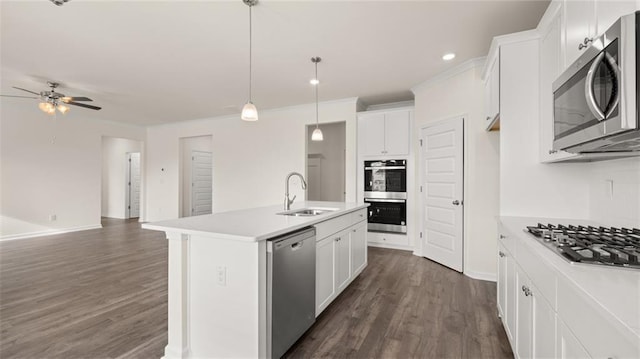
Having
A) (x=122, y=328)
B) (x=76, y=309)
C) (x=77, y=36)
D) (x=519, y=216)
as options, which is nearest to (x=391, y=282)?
(x=519, y=216)

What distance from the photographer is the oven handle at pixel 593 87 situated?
3.39ft

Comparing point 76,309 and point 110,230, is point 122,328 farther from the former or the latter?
point 110,230

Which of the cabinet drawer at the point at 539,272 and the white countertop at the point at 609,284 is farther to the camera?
the cabinet drawer at the point at 539,272

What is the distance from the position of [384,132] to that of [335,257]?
2892 mm

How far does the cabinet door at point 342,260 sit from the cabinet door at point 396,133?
233 cm

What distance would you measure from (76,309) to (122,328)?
73 centimetres

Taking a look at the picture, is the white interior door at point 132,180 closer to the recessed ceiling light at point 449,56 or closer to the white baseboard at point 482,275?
the recessed ceiling light at point 449,56

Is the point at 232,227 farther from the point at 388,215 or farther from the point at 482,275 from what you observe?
the point at 388,215

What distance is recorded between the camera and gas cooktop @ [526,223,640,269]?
3.26 feet

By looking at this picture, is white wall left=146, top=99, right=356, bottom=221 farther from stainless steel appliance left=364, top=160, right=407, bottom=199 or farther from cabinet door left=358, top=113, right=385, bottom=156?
stainless steel appliance left=364, top=160, right=407, bottom=199

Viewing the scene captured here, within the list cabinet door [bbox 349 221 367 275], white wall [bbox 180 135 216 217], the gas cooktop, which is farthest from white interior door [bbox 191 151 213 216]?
the gas cooktop

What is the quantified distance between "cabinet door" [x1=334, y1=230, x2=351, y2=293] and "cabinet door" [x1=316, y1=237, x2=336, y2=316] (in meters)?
0.10

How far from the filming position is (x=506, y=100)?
2.26 metres

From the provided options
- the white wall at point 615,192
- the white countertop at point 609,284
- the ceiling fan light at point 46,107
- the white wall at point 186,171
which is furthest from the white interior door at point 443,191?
Answer: the white wall at point 186,171
